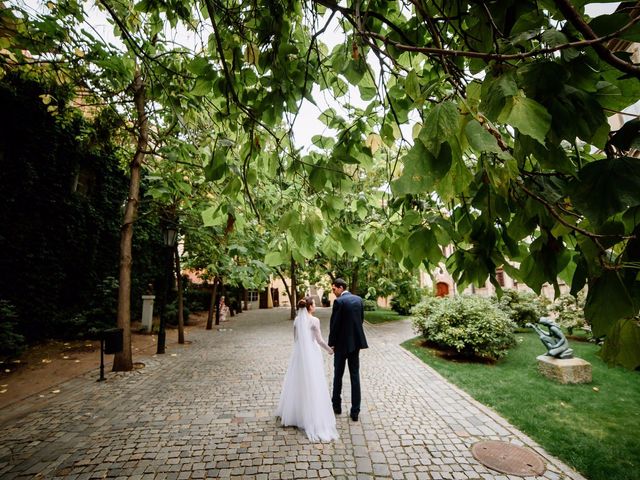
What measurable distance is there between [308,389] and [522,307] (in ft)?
41.5

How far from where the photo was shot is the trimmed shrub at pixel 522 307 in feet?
44.5

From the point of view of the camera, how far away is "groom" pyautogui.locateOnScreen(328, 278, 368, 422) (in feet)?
17.5

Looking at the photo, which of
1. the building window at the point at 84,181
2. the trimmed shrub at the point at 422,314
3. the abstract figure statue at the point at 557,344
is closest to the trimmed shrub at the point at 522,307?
the trimmed shrub at the point at 422,314

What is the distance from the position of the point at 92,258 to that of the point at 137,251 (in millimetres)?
3117

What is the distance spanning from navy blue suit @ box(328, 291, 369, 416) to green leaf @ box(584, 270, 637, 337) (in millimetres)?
4413

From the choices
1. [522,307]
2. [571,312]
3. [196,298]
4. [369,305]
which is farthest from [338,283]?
[369,305]

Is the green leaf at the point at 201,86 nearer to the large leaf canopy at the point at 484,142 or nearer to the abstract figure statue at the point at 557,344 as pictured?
the large leaf canopy at the point at 484,142

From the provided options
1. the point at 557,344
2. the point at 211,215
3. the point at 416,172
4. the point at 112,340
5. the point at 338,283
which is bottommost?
the point at 557,344

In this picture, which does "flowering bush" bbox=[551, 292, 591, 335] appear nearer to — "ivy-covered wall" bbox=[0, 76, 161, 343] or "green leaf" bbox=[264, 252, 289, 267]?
"green leaf" bbox=[264, 252, 289, 267]

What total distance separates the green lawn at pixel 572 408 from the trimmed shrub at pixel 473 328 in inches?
20.9

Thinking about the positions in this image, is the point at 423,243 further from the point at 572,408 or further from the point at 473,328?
the point at 473,328

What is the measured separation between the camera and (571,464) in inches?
157

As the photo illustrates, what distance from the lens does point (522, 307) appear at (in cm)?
1375

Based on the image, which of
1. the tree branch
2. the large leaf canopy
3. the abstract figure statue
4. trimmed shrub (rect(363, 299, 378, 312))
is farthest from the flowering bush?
trimmed shrub (rect(363, 299, 378, 312))
